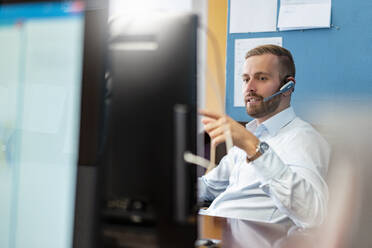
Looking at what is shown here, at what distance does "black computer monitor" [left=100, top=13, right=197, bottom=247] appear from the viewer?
31 cm

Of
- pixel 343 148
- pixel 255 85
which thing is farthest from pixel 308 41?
pixel 343 148

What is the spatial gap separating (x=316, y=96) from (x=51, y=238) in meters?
1.62

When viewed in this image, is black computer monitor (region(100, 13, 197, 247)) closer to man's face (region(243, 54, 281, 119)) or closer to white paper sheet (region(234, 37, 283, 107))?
man's face (region(243, 54, 281, 119))

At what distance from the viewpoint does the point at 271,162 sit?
3.42 feet

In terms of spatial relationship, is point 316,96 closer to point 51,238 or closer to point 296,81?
point 296,81

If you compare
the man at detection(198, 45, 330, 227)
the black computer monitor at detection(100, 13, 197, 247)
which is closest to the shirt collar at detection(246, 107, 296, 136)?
the man at detection(198, 45, 330, 227)

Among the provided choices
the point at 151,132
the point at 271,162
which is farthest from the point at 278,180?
the point at 151,132

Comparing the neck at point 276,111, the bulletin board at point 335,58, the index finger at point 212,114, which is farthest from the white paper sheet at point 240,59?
the index finger at point 212,114

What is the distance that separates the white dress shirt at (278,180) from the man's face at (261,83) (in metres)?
0.07

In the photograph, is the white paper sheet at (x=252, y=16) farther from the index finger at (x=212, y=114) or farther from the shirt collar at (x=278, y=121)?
the index finger at (x=212, y=114)

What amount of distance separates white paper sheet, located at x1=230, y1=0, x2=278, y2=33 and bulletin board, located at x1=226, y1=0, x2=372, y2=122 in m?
0.05

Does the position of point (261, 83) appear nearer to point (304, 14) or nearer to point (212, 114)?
point (304, 14)

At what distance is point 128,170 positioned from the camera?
321 millimetres

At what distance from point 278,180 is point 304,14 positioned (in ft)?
3.29
